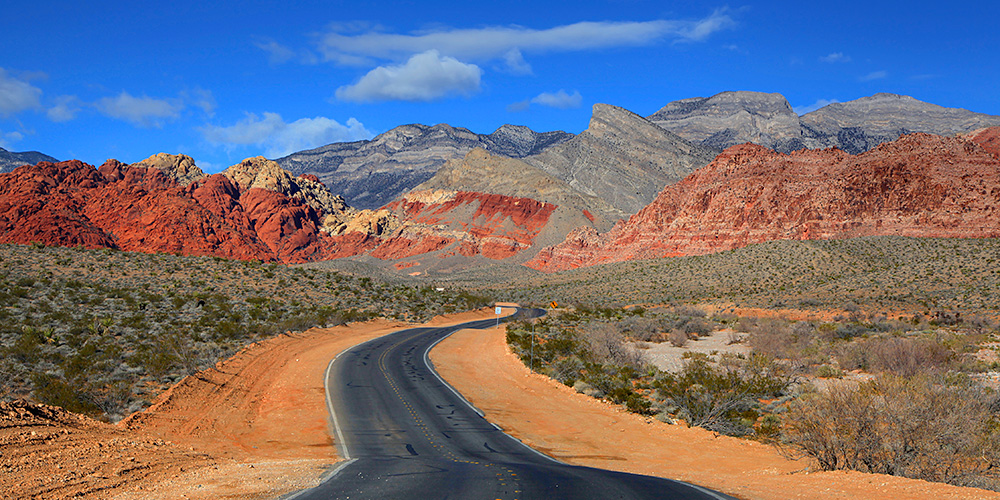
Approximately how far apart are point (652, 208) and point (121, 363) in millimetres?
98860

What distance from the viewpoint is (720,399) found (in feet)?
61.3

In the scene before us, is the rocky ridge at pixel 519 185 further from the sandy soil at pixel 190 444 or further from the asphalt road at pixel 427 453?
the sandy soil at pixel 190 444

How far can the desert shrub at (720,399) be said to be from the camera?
1781 centimetres

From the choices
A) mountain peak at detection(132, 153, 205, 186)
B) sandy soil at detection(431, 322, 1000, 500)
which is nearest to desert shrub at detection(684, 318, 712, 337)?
sandy soil at detection(431, 322, 1000, 500)

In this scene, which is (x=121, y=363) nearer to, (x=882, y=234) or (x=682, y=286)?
(x=682, y=286)

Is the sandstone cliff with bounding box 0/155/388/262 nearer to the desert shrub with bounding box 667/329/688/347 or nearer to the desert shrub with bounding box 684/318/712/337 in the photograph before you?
the desert shrub with bounding box 684/318/712/337

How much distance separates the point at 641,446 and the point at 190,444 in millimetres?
12085

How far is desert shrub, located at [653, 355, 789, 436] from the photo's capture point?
58.4ft

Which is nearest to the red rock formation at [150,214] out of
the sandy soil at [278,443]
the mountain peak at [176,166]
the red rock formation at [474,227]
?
the mountain peak at [176,166]

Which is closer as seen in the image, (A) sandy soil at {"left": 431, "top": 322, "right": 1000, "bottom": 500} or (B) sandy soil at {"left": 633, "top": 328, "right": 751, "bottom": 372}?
(A) sandy soil at {"left": 431, "top": 322, "right": 1000, "bottom": 500}

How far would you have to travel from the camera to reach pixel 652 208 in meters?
110

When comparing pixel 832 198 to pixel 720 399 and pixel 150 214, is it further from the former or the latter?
pixel 150 214

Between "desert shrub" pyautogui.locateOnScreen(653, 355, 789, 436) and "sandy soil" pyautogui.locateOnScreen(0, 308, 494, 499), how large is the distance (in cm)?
1167

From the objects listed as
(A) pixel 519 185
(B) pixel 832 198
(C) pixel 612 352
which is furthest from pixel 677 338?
(A) pixel 519 185
